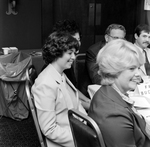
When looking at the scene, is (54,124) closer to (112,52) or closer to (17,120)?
(112,52)

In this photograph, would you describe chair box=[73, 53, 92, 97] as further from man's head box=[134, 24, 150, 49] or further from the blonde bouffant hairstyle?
the blonde bouffant hairstyle

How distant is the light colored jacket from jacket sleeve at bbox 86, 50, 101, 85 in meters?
1.06

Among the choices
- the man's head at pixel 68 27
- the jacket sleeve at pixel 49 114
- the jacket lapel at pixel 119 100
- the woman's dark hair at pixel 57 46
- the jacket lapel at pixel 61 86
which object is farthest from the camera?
the man's head at pixel 68 27

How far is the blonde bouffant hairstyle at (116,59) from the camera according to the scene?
1800 millimetres

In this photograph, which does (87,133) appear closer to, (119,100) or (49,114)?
(119,100)

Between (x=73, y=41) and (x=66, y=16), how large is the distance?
289 centimetres

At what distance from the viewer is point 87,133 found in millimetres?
1636

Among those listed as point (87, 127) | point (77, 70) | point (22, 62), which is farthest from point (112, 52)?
point (22, 62)

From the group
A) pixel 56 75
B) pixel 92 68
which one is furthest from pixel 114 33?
pixel 56 75

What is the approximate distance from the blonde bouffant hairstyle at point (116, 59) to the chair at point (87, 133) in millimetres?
296

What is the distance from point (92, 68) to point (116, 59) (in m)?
1.59

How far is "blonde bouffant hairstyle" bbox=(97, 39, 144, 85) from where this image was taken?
1.80 metres

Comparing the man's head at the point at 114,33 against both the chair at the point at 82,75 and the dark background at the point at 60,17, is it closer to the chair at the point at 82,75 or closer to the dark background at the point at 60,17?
the chair at the point at 82,75

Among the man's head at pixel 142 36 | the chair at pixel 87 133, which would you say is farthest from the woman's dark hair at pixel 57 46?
the man's head at pixel 142 36
